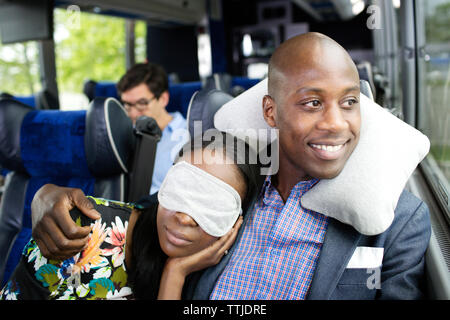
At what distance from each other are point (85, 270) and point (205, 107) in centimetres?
69

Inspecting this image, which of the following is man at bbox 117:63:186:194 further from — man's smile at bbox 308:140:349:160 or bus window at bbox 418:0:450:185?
man's smile at bbox 308:140:349:160

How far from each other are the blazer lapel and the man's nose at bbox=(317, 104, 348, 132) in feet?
0.79

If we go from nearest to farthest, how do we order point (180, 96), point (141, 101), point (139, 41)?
point (141, 101) < point (180, 96) < point (139, 41)

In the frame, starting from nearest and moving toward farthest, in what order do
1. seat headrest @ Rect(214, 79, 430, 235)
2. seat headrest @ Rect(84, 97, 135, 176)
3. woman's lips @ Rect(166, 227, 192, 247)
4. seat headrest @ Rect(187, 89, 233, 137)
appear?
1. seat headrest @ Rect(214, 79, 430, 235)
2. woman's lips @ Rect(166, 227, 192, 247)
3. seat headrest @ Rect(187, 89, 233, 137)
4. seat headrest @ Rect(84, 97, 135, 176)

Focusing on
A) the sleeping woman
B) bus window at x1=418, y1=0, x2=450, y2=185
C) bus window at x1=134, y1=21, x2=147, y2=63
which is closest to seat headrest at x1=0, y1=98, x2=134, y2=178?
the sleeping woman

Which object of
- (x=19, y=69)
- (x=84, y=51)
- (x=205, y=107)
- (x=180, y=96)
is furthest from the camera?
(x=84, y=51)

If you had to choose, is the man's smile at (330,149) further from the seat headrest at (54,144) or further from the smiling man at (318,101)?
the seat headrest at (54,144)

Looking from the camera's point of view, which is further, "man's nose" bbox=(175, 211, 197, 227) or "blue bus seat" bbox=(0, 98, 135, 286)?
"blue bus seat" bbox=(0, 98, 135, 286)

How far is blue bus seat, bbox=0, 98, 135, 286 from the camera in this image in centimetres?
162

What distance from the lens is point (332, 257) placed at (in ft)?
3.07

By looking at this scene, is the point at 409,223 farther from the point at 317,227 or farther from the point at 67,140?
the point at 67,140

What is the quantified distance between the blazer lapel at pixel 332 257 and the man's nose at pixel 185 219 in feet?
1.02

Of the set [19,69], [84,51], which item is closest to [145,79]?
[19,69]

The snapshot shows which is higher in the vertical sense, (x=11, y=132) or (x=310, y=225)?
(x=11, y=132)
